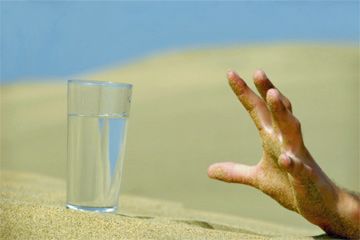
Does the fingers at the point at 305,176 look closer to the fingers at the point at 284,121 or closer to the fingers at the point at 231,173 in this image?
the fingers at the point at 284,121

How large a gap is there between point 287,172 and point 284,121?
0.14m

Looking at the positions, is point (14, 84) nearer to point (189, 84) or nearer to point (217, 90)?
point (189, 84)

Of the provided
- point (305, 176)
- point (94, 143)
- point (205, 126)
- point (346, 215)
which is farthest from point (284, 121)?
point (205, 126)

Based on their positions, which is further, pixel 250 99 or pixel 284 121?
pixel 250 99

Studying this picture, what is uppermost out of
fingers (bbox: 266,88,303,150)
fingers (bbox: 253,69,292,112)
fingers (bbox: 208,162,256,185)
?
fingers (bbox: 253,69,292,112)

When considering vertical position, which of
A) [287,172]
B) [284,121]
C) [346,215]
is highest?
[284,121]

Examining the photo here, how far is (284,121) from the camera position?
1.58m

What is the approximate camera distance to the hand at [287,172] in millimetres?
1588

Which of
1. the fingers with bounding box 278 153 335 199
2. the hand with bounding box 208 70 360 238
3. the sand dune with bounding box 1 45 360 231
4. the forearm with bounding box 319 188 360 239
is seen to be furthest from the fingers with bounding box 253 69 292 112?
the sand dune with bounding box 1 45 360 231

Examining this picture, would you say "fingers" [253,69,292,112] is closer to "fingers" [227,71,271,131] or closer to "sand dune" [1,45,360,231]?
"fingers" [227,71,271,131]

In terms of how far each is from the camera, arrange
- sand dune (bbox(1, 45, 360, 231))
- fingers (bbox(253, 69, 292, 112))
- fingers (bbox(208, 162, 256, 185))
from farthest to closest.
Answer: sand dune (bbox(1, 45, 360, 231)), fingers (bbox(208, 162, 256, 185)), fingers (bbox(253, 69, 292, 112))

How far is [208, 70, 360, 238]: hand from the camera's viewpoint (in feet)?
5.21

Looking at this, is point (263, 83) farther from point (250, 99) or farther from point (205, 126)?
point (205, 126)

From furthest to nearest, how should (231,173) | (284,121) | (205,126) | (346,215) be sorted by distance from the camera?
(205,126)
(231,173)
(346,215)
(284,121)
